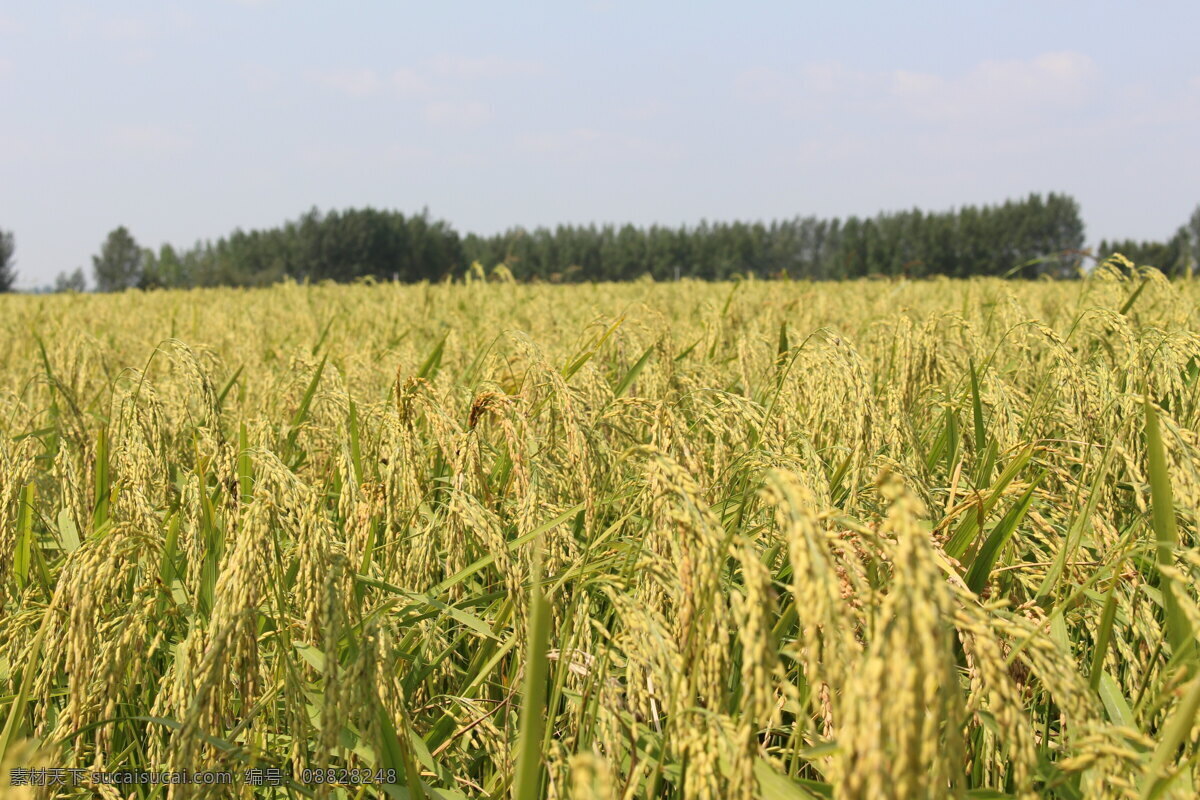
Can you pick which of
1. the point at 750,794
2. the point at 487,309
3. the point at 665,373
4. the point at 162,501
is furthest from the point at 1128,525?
the point at 487,309

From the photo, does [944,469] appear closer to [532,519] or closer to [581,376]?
[581,376]

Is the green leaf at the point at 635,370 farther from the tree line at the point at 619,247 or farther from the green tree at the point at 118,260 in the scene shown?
the green tree at the point at 118,260

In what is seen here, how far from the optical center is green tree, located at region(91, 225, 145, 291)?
79188mm

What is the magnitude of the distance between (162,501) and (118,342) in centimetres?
369

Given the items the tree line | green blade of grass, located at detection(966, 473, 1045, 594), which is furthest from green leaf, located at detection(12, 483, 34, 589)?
the tree line

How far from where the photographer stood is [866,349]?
11.3ft

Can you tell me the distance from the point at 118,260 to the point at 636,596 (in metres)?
92.7

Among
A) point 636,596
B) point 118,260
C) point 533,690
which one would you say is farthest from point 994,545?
point 118,260

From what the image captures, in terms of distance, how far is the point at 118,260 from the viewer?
3145 inches

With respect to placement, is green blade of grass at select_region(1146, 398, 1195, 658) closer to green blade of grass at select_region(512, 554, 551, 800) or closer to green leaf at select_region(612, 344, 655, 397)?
green blade of grass at select_region(512, 554, 551, 800)

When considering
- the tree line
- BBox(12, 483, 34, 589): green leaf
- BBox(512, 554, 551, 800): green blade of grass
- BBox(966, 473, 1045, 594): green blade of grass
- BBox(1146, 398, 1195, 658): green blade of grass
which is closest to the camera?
BBox(512, 554, 551, 800): green blade of grass

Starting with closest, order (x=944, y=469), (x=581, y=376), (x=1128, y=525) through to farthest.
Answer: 1. (x=1128, y=525)
2. (x=944, y=469)
3. (x=581, y=376)

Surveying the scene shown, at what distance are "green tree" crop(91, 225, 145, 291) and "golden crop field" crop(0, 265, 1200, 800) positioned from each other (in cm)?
8882

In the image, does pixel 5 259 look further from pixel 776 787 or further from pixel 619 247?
pixel 776 787
